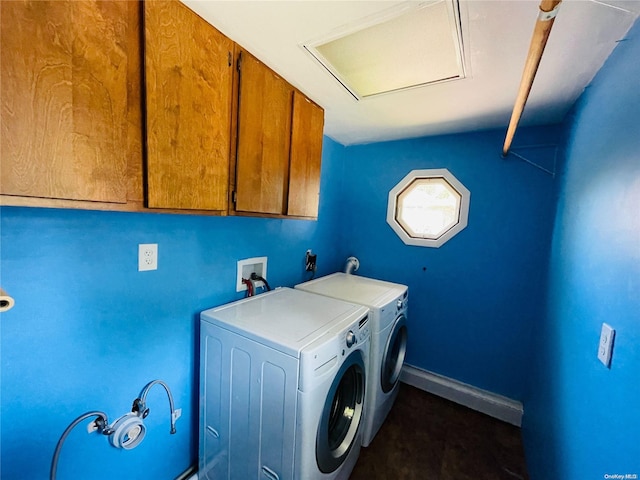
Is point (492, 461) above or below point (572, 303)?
below

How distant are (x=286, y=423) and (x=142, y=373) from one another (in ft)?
2.36

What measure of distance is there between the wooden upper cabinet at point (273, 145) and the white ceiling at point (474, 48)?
11cm

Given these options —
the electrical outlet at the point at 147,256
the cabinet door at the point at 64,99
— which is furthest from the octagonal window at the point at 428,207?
the cabinet door at the point at 64,99

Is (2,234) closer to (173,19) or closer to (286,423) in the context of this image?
(173,19)

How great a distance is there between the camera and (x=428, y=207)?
2.35m

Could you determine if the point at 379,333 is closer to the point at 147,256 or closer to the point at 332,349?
the point at 332,349

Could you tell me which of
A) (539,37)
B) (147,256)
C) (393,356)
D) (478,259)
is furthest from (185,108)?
(478,259)

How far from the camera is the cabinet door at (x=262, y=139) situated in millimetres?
1174

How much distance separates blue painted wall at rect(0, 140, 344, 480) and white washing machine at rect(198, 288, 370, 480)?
0.51 ft

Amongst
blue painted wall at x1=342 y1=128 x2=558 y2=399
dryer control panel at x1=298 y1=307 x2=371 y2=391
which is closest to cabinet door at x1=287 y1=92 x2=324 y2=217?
dryer control panel at x1=298 y1=307 x2=371 y2=391

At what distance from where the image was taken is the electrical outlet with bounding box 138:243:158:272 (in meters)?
1.12

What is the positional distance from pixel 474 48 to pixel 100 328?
1.96 metres

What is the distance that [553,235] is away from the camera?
1.65 metres

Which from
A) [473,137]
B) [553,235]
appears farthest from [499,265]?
[473,137]
